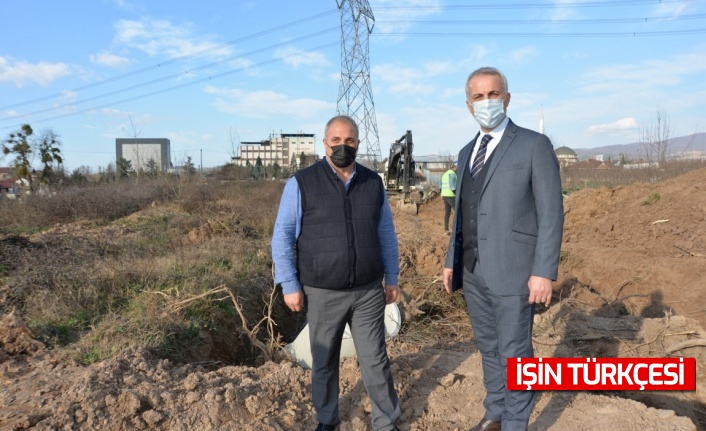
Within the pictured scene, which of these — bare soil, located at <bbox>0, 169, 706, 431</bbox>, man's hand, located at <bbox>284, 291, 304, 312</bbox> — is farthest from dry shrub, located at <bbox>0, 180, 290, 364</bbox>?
man's hand, located at <bbox>284, 291, 304, 312</bbox>

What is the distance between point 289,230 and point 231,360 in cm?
306

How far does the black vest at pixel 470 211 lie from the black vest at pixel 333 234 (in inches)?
22.1

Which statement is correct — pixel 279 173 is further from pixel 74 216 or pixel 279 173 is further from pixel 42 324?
pixel 42 324

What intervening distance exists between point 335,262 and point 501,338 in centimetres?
104

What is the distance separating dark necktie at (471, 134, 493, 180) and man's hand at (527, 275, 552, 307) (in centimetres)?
69

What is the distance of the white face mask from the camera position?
2.64 m

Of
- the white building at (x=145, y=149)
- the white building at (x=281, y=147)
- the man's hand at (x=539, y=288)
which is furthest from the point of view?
the white building at (x=281, y=147)

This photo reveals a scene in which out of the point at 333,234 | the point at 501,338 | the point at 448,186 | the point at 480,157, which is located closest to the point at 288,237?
the point at 333,234

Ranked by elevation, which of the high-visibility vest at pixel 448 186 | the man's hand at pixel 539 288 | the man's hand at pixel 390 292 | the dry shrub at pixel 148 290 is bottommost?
the dry shrub at pixel 148 290

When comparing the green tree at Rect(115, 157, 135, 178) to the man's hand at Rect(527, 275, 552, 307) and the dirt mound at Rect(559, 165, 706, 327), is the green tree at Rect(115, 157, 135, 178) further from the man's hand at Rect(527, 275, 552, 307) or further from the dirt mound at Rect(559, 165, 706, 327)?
the man's hand at Rect(527, 275, 552, 307)

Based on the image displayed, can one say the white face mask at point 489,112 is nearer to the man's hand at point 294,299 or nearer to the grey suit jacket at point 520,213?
the grey suit jacket at point 520,213

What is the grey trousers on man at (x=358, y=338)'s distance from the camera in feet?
9.11

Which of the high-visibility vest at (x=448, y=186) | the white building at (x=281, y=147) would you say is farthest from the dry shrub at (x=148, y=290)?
the white building at (x=281, y=147)

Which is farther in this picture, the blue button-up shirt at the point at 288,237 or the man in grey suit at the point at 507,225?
the blue button-up shirt at the point at 288,237
